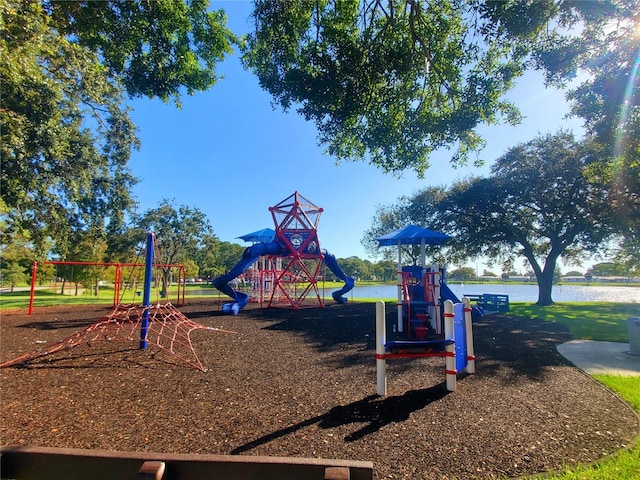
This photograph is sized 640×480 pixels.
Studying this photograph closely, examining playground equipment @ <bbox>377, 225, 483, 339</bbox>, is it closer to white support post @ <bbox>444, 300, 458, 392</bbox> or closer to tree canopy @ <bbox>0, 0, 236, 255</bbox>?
white support post @ <bbox>444, 300, 458, 392</bbox>

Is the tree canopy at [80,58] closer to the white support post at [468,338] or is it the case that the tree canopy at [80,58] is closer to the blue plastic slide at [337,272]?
the white support post at [468,338]

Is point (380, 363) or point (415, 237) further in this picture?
point (415, 237)

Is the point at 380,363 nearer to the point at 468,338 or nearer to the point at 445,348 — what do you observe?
the point at 445,348

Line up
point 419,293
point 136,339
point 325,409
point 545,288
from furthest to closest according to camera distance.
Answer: point 545,288 → point 419,293 → point 136,339 → point 325,409

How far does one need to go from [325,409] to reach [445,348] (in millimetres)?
2268

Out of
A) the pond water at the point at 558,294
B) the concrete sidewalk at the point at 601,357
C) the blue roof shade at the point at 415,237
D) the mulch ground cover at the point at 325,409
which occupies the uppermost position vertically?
the blue roof shade at the point at 415,237

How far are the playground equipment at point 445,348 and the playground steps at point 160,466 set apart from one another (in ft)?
10.0

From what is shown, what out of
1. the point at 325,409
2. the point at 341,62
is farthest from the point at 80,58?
the point at 325,409

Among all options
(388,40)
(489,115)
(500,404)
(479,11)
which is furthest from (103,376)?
(479,11)

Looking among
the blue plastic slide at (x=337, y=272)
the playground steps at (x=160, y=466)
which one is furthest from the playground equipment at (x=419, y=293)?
the playground steps at (x=160, y=466)

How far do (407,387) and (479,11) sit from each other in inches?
263

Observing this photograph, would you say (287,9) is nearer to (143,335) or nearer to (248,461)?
(248,461)

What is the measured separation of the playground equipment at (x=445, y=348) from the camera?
490 centimetres

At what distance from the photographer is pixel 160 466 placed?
1869 mm
